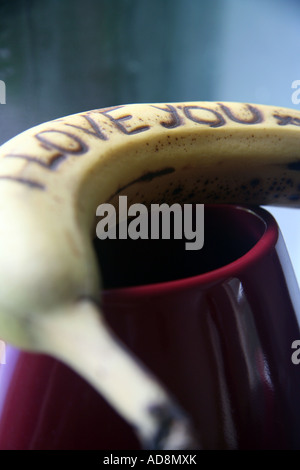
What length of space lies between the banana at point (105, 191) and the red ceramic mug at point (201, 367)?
0.03 m

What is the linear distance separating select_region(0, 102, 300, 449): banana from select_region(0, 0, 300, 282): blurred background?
1.38 ft

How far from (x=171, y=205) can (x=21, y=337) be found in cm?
18

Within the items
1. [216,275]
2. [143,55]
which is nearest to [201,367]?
[216,275]

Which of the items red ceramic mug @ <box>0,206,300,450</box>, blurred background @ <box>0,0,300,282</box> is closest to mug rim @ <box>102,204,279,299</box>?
red ceramic mug @ <box>0,206,300,450</box>

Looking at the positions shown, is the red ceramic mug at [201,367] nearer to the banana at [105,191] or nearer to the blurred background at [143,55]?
the banana at [105,191]

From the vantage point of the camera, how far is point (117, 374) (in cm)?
16


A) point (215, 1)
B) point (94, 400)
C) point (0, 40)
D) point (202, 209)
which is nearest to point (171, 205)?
point (202, 209)

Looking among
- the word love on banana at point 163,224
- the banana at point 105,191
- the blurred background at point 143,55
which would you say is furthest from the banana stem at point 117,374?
the blurred background at point 143,55

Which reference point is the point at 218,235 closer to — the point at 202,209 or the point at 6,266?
the point at 202,209

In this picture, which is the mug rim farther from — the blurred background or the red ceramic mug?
the blurred background

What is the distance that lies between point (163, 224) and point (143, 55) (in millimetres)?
607

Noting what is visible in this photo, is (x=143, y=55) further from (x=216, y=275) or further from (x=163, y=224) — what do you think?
(x=216, y=275)

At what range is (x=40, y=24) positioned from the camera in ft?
2.62

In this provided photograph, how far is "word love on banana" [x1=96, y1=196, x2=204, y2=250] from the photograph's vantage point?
1.05 ft
